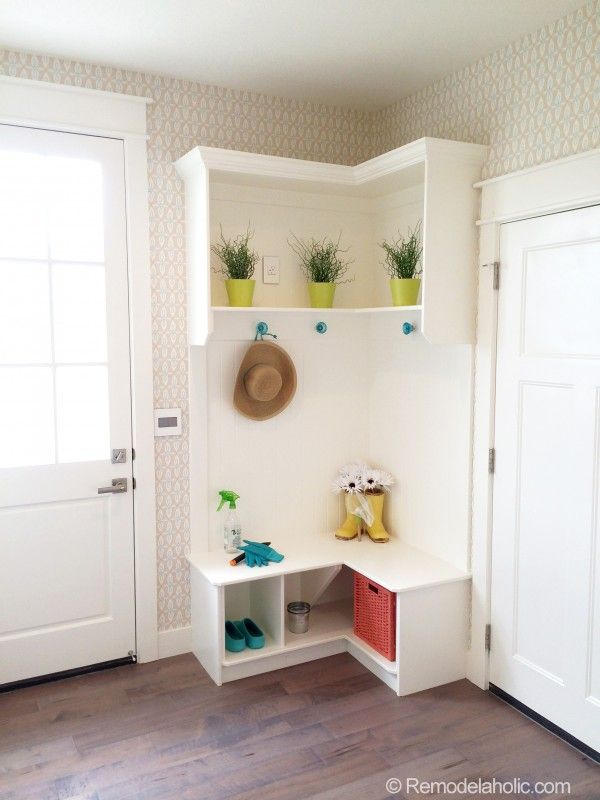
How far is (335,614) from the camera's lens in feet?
11.0

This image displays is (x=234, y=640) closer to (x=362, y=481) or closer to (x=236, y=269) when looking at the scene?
(x=362, y=481)

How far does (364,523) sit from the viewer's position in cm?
340

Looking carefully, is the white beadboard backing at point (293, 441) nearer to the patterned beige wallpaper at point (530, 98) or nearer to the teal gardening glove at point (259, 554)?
the teal gardening glove at point (259, 554)

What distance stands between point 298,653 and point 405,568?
0.63 meters

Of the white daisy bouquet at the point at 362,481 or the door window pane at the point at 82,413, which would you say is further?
the white daisy bouquet at the point at 362,481

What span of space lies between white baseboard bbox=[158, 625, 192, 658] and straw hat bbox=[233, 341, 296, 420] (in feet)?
3.46

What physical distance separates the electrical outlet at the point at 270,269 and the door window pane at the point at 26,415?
1053 mm

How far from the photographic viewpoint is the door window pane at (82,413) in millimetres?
2844

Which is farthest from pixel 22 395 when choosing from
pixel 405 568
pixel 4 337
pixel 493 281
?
pixel 493 281

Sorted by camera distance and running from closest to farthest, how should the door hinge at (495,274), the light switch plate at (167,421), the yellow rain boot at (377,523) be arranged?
the door hinge at (495,274) → the light switch plate at (167,421) → the yellow rain boot at (377,523)

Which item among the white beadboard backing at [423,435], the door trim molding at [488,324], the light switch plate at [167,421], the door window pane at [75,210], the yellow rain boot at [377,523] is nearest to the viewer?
the door trim molding at [488,324]

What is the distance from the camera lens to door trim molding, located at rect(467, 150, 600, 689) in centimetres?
240

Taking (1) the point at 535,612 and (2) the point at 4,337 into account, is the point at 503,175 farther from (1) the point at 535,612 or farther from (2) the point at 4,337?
(2) the point at 4,337

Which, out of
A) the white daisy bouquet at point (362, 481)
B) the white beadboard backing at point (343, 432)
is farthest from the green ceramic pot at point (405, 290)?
A: the white daisy bouquet at point (362, 481)
